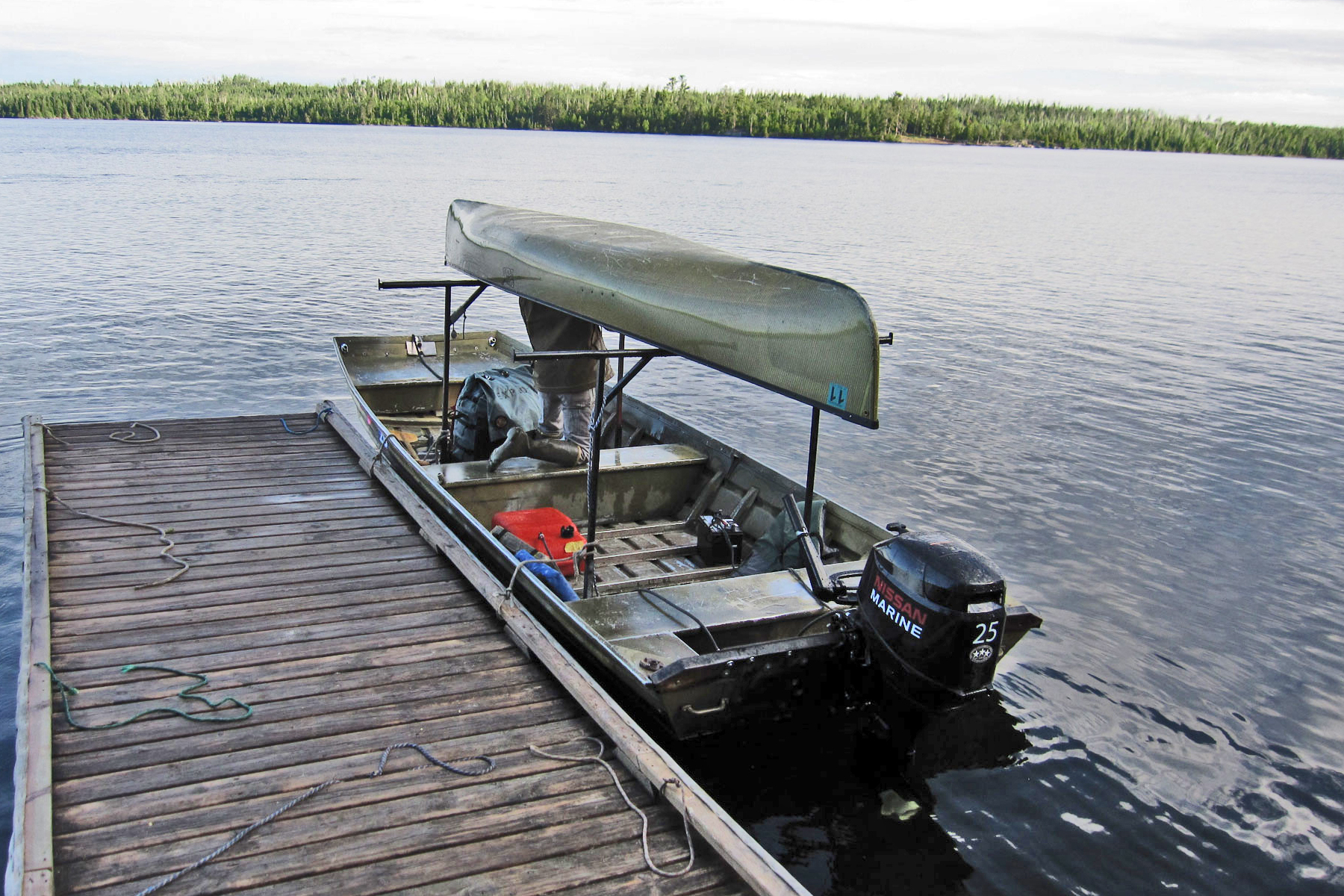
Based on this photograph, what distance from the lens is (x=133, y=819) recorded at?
13.5ft

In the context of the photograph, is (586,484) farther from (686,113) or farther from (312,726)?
(686,113)

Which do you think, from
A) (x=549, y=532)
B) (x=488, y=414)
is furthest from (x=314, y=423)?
(x=549, y=532)

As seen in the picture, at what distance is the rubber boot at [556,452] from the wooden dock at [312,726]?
124cm

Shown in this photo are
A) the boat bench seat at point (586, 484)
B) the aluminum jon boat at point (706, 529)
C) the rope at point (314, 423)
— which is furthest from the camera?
the rope at point (314, 423)

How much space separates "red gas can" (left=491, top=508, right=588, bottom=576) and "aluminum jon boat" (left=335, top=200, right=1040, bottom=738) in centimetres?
2

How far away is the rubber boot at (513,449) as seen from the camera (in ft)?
27.3

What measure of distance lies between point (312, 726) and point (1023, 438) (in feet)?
35.0

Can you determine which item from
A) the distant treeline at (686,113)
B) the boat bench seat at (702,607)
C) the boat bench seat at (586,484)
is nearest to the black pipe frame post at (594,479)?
the boat bench seat at (702,607)

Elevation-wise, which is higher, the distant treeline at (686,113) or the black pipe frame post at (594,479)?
the distant treeline at (686,113)

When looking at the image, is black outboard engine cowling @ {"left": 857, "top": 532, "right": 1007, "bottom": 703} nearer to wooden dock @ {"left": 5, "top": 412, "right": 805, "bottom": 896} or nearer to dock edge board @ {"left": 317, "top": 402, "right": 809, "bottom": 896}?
dock edge board @ {"left": 317, "top": 402, "right": 809, "bottom": 896}

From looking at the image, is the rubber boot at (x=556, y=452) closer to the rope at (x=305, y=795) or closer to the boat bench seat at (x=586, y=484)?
the boat bench seat at (x=586, y=484)

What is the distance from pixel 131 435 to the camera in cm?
916

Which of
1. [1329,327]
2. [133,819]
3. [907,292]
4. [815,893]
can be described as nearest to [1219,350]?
[1329,327]

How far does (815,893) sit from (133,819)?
329 centimetres
